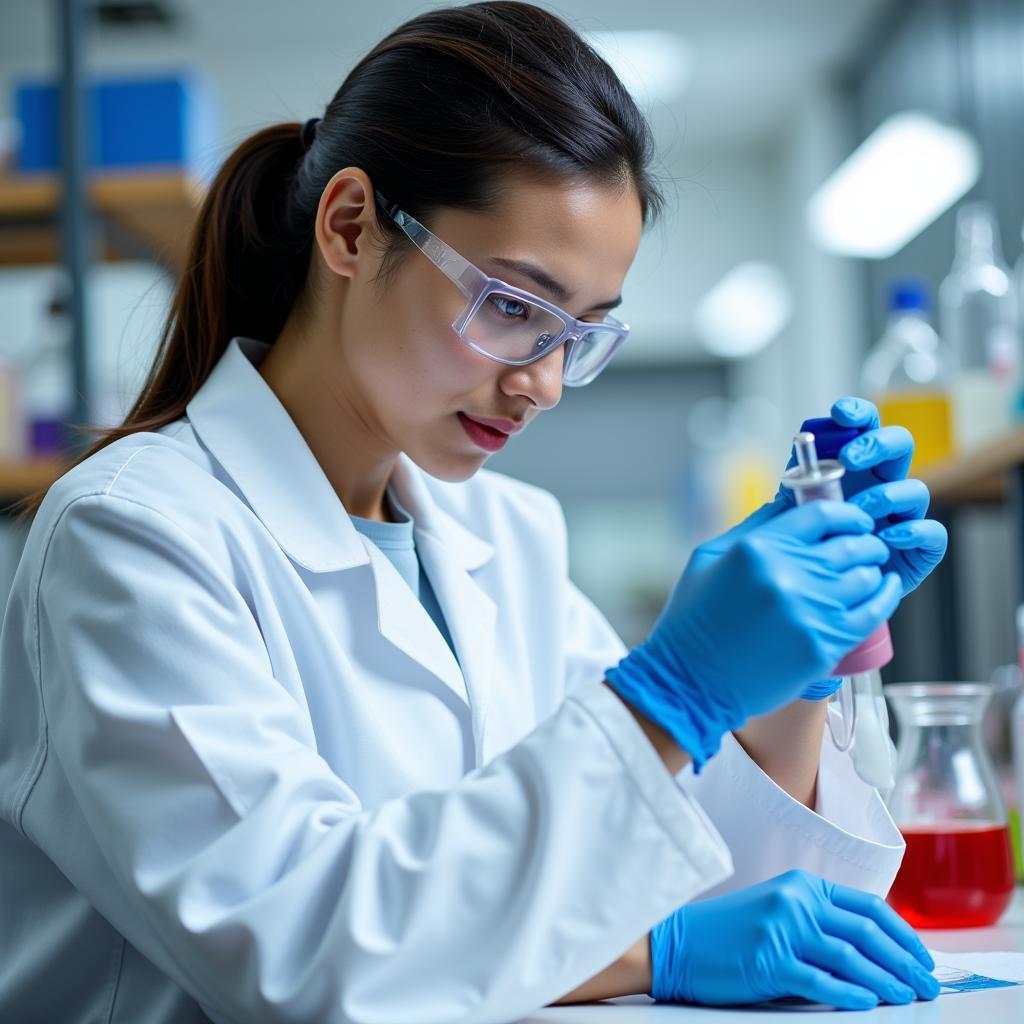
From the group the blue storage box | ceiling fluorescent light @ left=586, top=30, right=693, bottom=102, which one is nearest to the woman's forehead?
the blue storage box

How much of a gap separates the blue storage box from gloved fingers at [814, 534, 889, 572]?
83.5 inches

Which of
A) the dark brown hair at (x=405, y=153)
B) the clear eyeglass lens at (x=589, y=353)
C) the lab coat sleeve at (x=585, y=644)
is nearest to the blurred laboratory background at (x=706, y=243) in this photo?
the dark brown hair at (x=405, y=153)

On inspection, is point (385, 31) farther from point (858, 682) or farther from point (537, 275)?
point (858, 682)

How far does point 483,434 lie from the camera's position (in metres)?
1.23

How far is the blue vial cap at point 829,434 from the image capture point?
1095 millimetres

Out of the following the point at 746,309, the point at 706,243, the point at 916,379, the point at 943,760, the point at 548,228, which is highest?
the point at 548,228

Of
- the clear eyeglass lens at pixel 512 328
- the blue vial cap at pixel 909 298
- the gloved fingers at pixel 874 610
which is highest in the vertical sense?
the clear eyeglass lens at pixel 512 328

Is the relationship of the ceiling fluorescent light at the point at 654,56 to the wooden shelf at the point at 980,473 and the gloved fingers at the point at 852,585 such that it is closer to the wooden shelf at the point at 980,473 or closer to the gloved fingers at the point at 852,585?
the wooden shelf at the point at 980,473

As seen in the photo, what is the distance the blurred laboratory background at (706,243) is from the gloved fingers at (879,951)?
78 centimetres

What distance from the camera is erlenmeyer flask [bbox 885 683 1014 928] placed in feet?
3.92

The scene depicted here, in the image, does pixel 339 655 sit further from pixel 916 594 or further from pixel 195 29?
pixel 195 29

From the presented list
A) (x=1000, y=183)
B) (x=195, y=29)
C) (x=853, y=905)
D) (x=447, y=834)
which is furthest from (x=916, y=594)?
(x=195, y=29)

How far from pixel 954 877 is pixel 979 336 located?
1536 millimetres

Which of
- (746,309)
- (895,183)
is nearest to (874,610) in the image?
(895,183)
